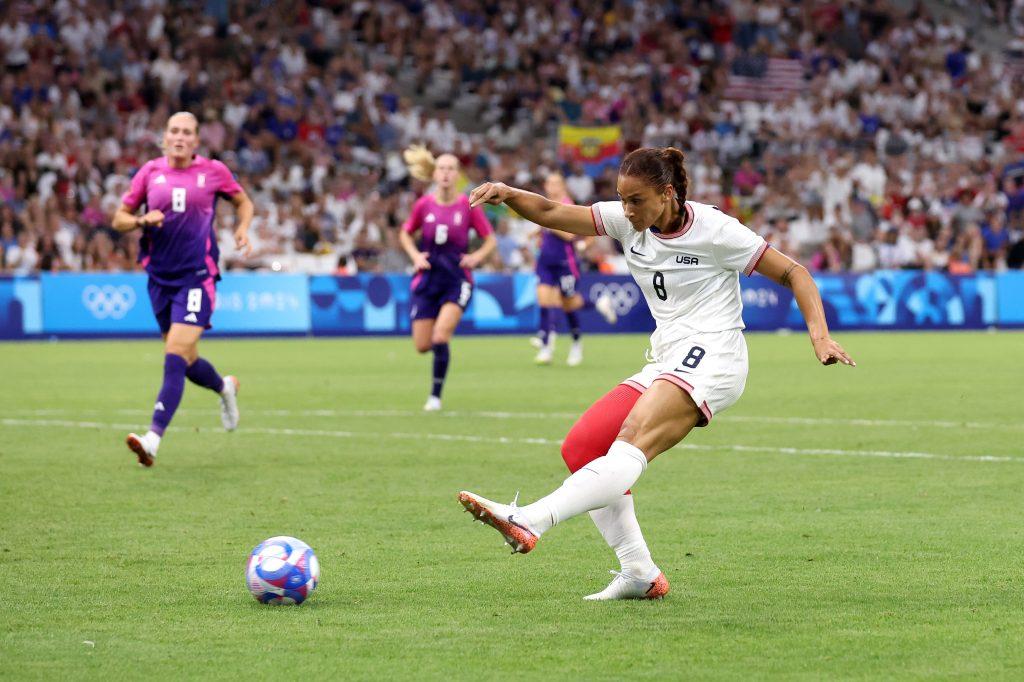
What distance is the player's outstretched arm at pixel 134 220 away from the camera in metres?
10.7

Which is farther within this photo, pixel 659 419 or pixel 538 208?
pixel 538 208

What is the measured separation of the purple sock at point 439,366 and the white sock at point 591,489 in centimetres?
895

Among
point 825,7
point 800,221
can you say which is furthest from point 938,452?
point 825,7

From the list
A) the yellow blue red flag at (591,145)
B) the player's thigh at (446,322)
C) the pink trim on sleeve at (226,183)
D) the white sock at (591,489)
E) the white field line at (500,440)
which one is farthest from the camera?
the yellow blue red flag at (591,145)

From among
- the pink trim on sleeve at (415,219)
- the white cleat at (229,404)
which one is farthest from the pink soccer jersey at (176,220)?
the pink trim on sleeve at (415,219)

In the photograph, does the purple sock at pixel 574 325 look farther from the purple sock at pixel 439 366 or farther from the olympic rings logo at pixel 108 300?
the olympic rings logo at pixel 108 300

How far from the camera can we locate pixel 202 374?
11805mm

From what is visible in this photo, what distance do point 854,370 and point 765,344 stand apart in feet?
22.2

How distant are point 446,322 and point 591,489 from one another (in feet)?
31.0

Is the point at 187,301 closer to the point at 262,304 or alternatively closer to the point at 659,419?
the point at 659,419

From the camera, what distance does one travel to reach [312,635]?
552 centimetres

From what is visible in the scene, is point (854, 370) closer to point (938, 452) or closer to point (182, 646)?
point (938, 452)

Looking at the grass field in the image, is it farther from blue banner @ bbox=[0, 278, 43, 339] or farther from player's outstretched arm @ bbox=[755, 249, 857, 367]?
blue banner @ bbox=[0, 278, 43, 339]

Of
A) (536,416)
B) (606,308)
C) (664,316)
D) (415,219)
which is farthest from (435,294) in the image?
(606,308)
